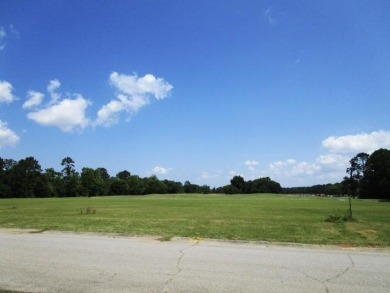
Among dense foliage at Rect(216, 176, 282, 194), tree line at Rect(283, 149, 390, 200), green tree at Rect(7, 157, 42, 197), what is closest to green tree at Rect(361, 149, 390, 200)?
tree line at Rect(283, 149, 390, 200)

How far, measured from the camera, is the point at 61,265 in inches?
383

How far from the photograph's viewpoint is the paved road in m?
7.93

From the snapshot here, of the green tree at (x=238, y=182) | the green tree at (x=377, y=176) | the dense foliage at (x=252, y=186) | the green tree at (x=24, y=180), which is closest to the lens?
the green tree at (x=377, y=176)

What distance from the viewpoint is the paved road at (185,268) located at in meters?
7.93

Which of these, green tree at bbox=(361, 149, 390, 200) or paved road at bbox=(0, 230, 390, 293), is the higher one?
green tree at bbox=(361, 149, 390, 200)

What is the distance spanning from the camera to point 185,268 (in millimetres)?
9500

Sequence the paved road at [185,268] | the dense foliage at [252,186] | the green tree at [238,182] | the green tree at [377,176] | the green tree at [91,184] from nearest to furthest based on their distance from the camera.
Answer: the paved road at [185,268], the green tree at [377,176], the green tree at [91,184], the dense foliage at [252,186], the green tree at [238,182]

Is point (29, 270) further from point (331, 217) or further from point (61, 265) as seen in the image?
point (331, 217)

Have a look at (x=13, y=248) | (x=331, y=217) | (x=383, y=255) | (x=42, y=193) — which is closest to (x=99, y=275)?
(x=13, y=248)

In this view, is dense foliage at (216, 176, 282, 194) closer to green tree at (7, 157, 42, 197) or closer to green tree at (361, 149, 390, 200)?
green tree at (361, 149, 390, 200)

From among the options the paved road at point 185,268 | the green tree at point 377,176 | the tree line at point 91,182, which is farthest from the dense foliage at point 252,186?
the paved road at point 185,268

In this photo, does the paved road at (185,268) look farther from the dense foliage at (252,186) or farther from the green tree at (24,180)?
the dense foliage at (252,186)

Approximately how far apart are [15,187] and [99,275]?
127 m

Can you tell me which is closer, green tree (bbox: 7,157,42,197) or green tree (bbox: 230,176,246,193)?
green tree (bbox: 7,157,42,197)
